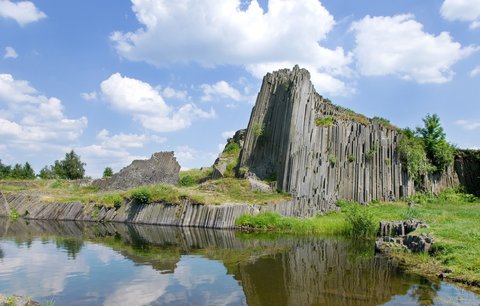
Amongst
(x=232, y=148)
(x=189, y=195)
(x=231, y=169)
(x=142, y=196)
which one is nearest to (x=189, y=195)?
(x=189, y=195)

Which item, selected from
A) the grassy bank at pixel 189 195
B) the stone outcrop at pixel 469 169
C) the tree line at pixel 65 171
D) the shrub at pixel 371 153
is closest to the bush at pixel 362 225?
the grassy bank at pixel 189 195

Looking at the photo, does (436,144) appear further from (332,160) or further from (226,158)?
(226,158)

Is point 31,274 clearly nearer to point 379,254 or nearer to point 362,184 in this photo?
point 379,254

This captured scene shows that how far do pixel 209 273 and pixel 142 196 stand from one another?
19.3 m

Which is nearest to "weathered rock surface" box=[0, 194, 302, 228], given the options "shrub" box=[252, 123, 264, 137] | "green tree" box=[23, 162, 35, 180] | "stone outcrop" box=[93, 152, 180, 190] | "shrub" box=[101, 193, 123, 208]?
"shrub" box=[101, 193, 123, 208]

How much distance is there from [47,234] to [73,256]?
9.23 meters

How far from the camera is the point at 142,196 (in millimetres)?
35781

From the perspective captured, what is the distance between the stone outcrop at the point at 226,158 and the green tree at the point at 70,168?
30678mm

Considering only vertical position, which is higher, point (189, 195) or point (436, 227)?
point (189, 195)

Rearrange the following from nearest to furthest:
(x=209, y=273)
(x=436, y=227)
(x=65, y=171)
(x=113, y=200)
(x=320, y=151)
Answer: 1. (x=209, y=273)
2. (x=436, y=227)
3. (x=113, y=200)
4. (x=320, y=151)
5. (x=65, y=171)

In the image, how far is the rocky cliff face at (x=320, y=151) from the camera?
122 feet

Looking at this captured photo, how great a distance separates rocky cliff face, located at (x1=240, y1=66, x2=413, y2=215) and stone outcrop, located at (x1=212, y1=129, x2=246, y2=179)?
122 inches

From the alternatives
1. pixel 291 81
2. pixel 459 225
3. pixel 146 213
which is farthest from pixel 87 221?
pixel 459 225

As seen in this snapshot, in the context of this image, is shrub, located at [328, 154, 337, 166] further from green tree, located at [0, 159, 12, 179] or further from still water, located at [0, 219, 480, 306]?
green tree, located at [0, 159, 12, 179]
